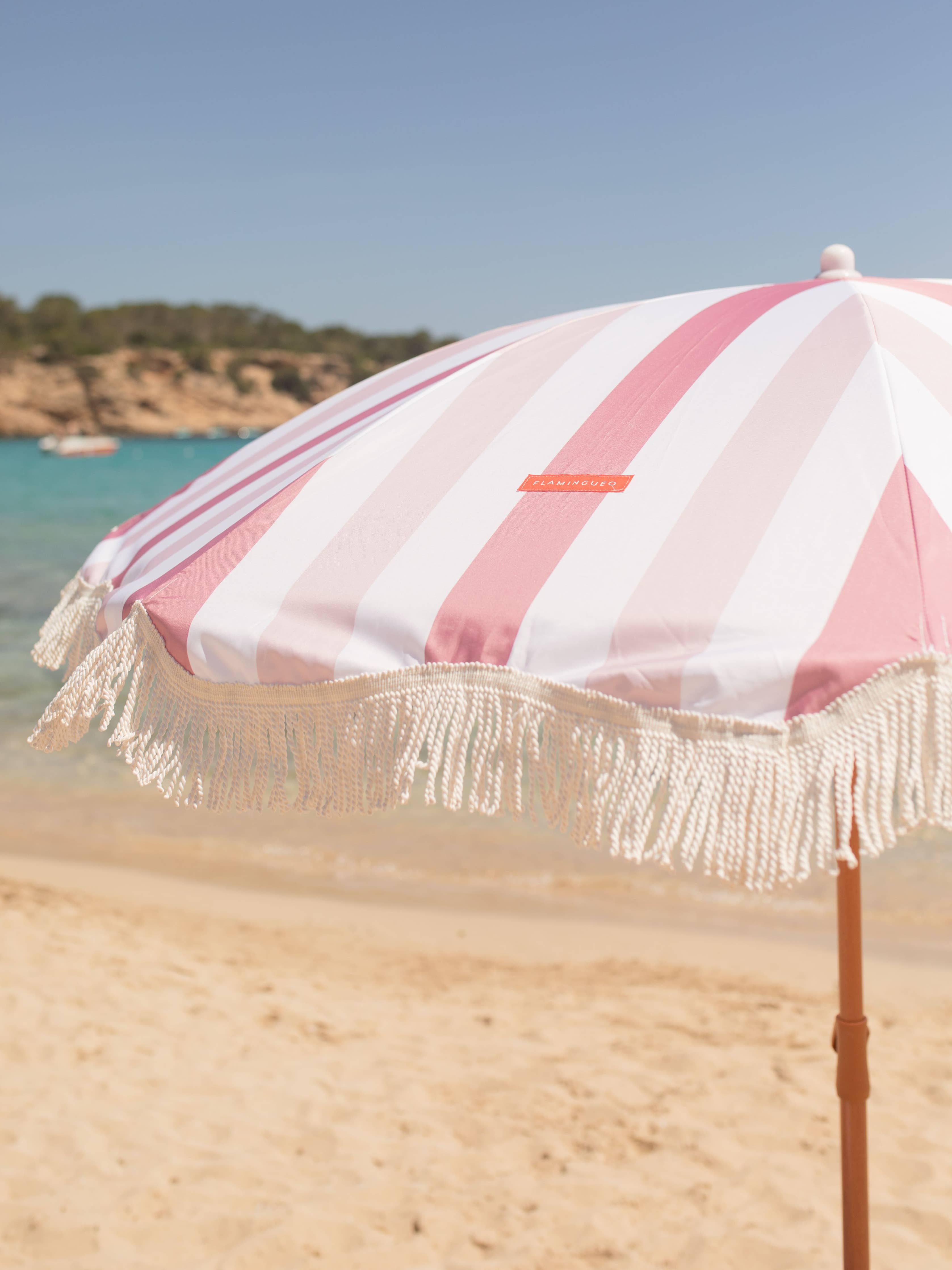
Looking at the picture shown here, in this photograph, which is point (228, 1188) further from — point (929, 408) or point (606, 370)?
point (929, 408)

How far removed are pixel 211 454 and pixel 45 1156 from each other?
5884 centimetres

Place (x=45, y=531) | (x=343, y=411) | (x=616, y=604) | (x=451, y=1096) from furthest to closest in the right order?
(x=45, y=531)
(x=451, y=1096)
(x=343, y=411)
(x=616, y=604)

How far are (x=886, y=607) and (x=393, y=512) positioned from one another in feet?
2.12

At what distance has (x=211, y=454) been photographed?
5856 cm

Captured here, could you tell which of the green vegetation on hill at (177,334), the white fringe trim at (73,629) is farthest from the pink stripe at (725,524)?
the green vegetation on hill at (177,334)

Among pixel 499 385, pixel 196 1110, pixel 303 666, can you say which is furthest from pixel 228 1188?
pixel 499 385

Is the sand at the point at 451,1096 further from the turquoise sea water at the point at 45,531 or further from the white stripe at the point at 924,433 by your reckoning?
the turquoise sea water at the point at 45,531

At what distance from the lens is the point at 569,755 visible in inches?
40.4

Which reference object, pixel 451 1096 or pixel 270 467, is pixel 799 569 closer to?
pixel 270 467

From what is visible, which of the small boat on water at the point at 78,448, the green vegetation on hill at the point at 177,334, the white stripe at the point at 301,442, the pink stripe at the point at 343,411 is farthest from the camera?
the green vegetation on hill at the point at 177,334

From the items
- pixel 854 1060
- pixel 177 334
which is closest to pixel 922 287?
pixel 854 1060

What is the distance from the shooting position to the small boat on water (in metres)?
56.0

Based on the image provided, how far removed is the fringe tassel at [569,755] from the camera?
35.5 inches

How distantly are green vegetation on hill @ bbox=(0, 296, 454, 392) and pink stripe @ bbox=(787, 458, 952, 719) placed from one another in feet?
191
